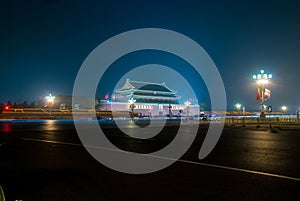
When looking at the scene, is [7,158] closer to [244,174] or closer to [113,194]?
[113,194]

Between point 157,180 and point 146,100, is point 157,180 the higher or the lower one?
the lower one

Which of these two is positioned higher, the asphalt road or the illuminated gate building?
the illuminated gate building

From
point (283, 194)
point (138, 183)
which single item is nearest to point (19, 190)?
point (138, 183)

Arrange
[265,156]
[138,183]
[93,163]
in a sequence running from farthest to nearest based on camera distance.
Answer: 1. [265,156]
2. [93,163]
3. [138,183]

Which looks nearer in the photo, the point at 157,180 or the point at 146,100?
the point at 157,180

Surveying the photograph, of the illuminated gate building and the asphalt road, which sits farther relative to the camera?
the illuminated gate building

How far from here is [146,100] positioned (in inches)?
3319

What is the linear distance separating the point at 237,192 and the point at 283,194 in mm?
760

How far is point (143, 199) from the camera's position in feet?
13.8

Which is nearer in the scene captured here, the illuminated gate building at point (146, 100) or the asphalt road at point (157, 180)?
the asphalt road at point (157, 180)

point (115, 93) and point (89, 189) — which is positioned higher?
point (115, 93)

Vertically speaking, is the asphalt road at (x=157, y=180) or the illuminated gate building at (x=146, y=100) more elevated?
the illuminated gate building at (x=146, y=100)

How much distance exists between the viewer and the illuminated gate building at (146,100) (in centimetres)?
8081

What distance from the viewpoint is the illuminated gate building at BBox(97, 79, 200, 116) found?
80812 millimetres
